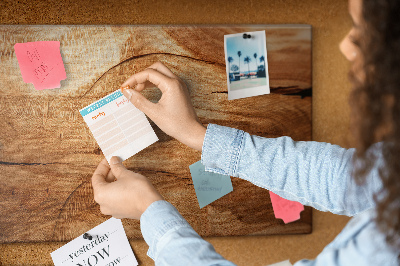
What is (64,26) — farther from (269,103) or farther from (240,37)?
(269,103)

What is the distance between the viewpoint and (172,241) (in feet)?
1.82

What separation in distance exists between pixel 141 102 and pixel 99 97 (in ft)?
0.48

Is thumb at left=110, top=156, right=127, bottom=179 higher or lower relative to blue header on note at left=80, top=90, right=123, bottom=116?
lower

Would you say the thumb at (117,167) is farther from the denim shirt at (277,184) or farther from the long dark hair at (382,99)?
the long dark hair at (382,99)

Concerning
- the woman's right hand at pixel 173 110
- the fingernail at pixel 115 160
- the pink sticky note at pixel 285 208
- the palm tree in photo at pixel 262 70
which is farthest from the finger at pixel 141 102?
the pink sticky note at pixel 285 208

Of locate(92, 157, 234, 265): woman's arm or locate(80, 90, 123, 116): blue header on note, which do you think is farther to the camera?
locate(80, 90, 123, 116): blue header on note

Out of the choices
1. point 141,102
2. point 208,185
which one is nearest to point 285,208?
point 208,185

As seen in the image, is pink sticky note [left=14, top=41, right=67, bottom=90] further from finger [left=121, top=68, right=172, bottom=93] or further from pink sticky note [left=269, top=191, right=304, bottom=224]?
pink sticky note [left=269, top=191, right=304, bottom=224]

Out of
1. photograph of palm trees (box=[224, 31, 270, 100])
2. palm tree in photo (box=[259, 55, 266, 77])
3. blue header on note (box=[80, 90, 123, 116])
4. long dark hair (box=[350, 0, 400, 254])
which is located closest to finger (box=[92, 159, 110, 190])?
blue header on note (box=[80, 90, 123, 116])

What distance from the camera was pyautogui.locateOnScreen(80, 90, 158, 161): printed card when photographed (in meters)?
0.77

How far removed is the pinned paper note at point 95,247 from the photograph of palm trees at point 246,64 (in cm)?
48

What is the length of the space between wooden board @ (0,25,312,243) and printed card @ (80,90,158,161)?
48mm

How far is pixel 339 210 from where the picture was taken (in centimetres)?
66

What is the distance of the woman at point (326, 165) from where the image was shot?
41cm
